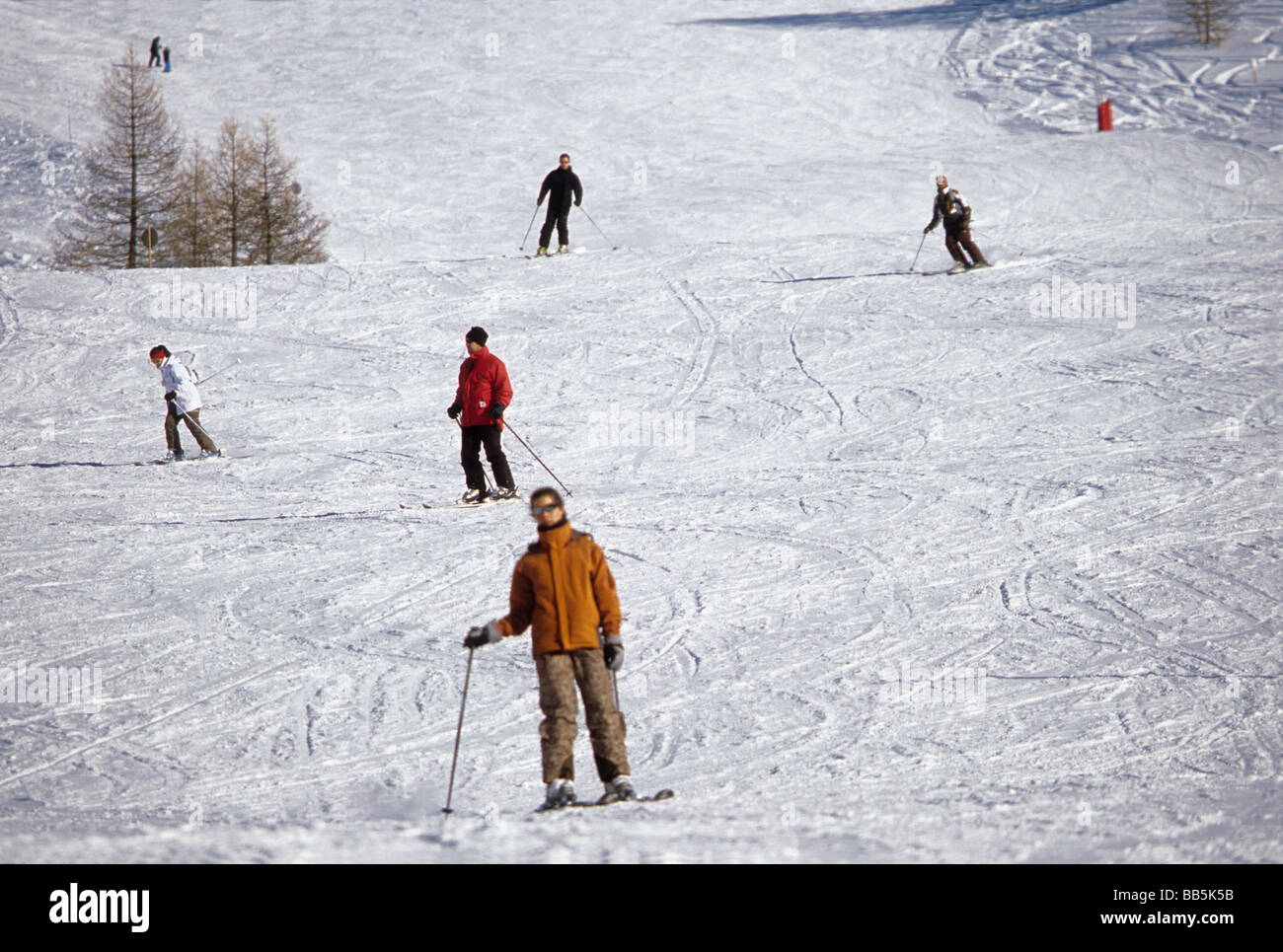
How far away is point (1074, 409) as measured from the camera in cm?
1321

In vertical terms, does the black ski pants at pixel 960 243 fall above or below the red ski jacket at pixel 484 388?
above

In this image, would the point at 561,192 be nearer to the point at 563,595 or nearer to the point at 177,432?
the point at 177,432

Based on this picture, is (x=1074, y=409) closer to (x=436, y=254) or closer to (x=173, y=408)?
(x=173, y=408)

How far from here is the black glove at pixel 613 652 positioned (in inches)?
212

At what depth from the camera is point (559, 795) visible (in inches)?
213

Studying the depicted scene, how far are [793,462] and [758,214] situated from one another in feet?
44.4

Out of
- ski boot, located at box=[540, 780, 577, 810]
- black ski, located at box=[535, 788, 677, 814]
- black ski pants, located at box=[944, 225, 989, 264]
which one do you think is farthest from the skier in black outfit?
ski boot, located at box=[540, 780, 577, 810]

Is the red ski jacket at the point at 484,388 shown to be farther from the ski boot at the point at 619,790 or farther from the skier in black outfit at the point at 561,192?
the skier in black outfit at the point at 561,192

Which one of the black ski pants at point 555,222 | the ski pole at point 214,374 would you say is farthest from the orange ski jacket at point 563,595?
the black ski pants at point 555,222

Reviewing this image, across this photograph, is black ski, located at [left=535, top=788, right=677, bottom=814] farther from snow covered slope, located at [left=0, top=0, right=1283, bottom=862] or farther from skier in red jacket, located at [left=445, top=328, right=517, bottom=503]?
skier in red jacket, located at [left=445, top=328, right=517, bottom=503]

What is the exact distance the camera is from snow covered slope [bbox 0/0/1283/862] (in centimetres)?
577

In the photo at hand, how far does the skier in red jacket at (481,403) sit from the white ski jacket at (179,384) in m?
3.91

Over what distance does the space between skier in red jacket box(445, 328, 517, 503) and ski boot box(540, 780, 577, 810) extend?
18.1 ft

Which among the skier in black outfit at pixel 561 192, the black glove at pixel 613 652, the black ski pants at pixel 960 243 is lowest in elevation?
the black glove at pixel 613 652
